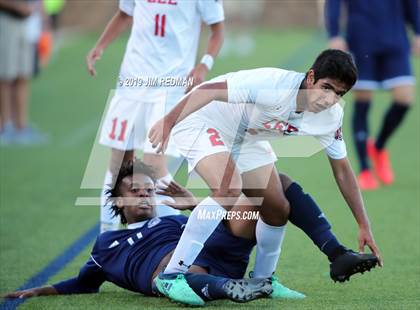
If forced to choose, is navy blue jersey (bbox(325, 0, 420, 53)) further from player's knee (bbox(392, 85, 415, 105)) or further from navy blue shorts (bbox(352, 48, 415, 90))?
player's knee (bbox(392, 85, 415, 105))

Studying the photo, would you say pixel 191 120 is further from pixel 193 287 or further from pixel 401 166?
pixel 401 166

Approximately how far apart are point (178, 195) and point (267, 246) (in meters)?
0.51

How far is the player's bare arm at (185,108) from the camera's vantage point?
168 inches

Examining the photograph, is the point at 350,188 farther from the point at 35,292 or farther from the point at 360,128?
the point at 360,128

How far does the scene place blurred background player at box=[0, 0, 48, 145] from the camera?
33.5 feet

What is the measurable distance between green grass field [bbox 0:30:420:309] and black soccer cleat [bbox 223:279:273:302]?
170 millimetres

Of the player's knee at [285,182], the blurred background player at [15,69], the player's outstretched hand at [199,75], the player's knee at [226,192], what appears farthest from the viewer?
the blurred background player at [15,69]

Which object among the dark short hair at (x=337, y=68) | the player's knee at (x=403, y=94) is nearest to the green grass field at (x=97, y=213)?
the player's knee at (x=403, y=94)

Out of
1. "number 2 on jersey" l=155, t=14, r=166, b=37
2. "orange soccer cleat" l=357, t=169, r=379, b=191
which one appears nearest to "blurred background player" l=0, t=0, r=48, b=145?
"orange soccer cleat" l=357, t=169, r=379, b=191

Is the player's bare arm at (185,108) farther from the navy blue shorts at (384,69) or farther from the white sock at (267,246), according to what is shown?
the navy blue shorts at (384,69)

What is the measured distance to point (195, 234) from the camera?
4.34m

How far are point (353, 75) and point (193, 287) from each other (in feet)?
3.80

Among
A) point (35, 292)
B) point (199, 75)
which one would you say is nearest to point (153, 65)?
point (199, 75)

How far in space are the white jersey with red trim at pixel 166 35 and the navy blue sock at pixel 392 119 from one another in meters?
2.61
